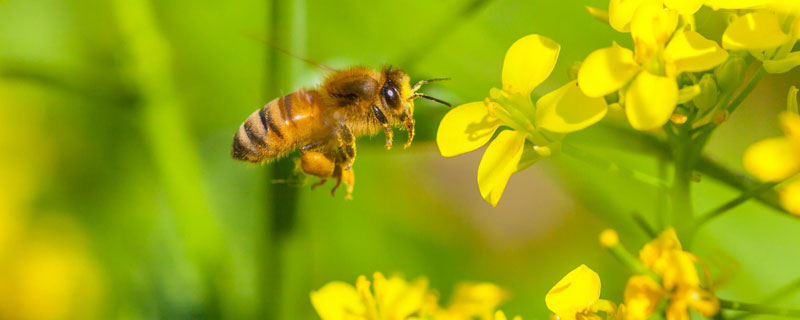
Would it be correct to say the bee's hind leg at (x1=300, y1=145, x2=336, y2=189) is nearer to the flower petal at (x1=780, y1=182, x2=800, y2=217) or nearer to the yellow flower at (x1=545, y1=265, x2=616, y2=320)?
the yellow flower at (x1=545, y1=265, x2=616, y2=320)

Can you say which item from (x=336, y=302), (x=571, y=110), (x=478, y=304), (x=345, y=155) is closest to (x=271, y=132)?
(x=345, y=155)

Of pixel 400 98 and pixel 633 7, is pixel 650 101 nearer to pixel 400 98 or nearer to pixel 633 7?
pixel 633 7

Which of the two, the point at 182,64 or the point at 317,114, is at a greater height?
the point at 182,64

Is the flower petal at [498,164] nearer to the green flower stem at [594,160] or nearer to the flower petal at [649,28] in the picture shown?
the green flower stem at [594,160]

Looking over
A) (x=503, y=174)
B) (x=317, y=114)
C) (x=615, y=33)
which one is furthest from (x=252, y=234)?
(x=503, y=174)

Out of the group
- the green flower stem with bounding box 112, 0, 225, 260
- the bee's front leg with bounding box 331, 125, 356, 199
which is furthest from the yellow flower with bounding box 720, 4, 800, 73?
the green flower stem with bounding box 112, 0, 225, 260

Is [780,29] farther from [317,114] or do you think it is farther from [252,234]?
[252,234]
